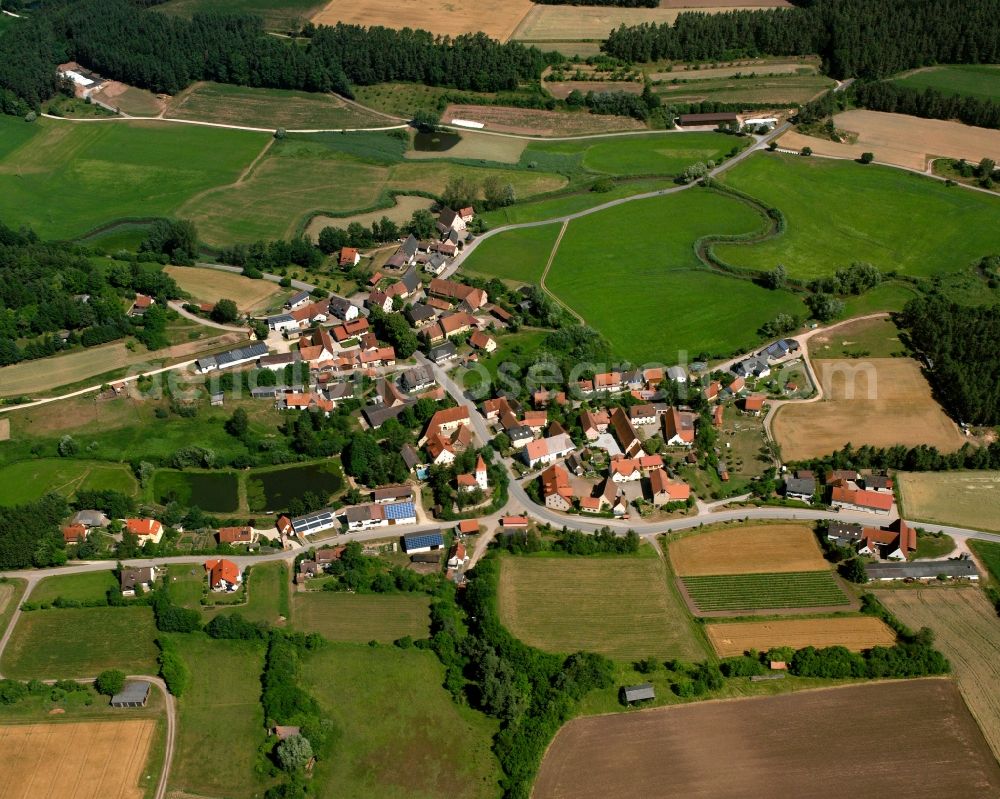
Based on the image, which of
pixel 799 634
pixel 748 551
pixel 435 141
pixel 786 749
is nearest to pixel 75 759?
pixel 786 749

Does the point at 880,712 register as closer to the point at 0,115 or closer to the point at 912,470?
the point at 912,470

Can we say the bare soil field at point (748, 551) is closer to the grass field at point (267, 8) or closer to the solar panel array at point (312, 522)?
the solar panel array at point (312, 522)

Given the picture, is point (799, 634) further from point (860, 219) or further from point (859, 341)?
point (860, 219)

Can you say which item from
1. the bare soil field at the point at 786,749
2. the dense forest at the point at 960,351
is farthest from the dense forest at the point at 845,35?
the bare soil field at the point at 786,749

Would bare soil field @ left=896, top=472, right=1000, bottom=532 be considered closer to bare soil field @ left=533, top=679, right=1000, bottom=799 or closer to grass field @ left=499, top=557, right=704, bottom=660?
bare soil field @ left=533, top=679, right=1000, bottom=799

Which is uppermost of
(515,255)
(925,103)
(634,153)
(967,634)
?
(925,103)

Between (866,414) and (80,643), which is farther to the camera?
(866,414)

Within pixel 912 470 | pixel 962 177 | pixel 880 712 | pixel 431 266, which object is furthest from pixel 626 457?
pixel 962 177

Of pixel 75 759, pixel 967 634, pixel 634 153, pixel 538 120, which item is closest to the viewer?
pixel 75 759
